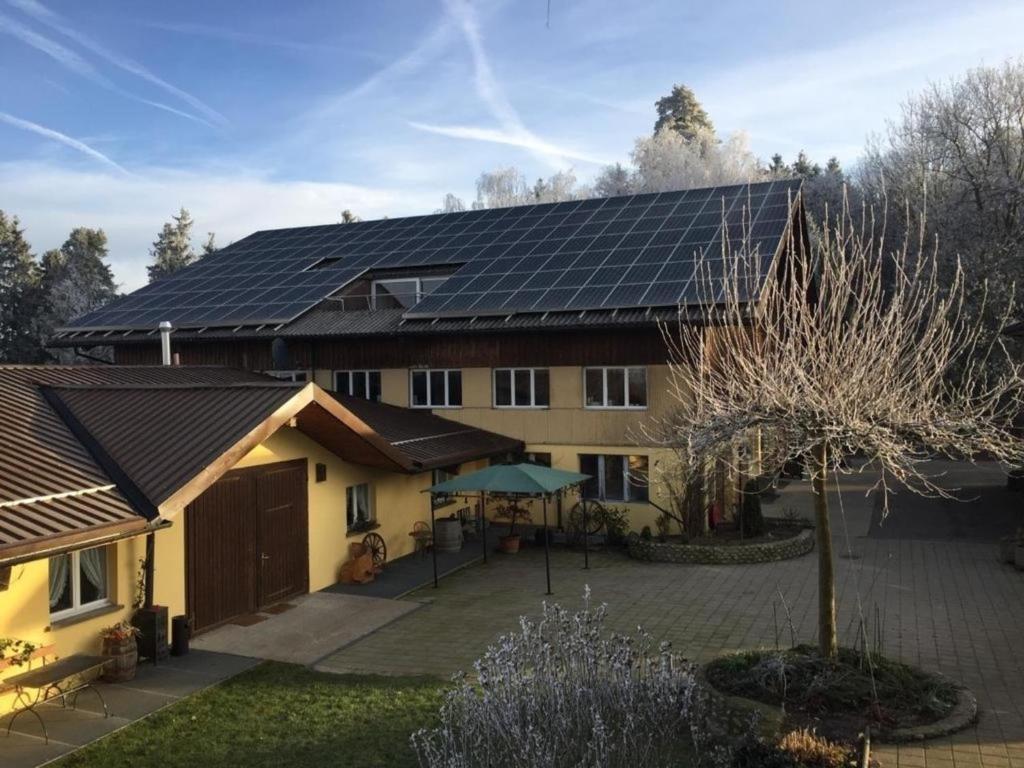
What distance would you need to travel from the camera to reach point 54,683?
9.51 meters

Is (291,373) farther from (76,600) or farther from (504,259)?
(76,600)

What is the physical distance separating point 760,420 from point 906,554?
39.6 feet

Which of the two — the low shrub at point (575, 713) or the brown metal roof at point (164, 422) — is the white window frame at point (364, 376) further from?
the low shrub at point (575, 713)

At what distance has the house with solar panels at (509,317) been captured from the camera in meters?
20.2

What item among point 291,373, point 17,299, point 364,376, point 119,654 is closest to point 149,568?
point 119,654

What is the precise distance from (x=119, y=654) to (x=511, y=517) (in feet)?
41.8

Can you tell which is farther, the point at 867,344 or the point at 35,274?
the point at 35,274

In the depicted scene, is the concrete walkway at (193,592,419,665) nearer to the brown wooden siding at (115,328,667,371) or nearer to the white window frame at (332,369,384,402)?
the brown wooden siding at (115,328,667,371)

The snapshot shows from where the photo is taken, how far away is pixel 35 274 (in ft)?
202

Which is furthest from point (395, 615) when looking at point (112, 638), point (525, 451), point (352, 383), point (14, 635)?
point (352, 383)

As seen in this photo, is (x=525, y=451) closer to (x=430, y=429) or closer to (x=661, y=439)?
(x=430, y=429)

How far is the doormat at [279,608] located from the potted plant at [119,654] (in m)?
3.39

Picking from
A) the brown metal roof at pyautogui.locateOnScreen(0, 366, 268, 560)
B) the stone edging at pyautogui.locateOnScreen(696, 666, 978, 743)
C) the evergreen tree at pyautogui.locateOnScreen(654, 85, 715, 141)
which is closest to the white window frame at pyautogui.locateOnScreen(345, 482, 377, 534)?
the brown metal roof at pyautogui.locateOnScreen(0, 366, 268, 560)

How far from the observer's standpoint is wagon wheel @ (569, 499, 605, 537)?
20266 millimetres
